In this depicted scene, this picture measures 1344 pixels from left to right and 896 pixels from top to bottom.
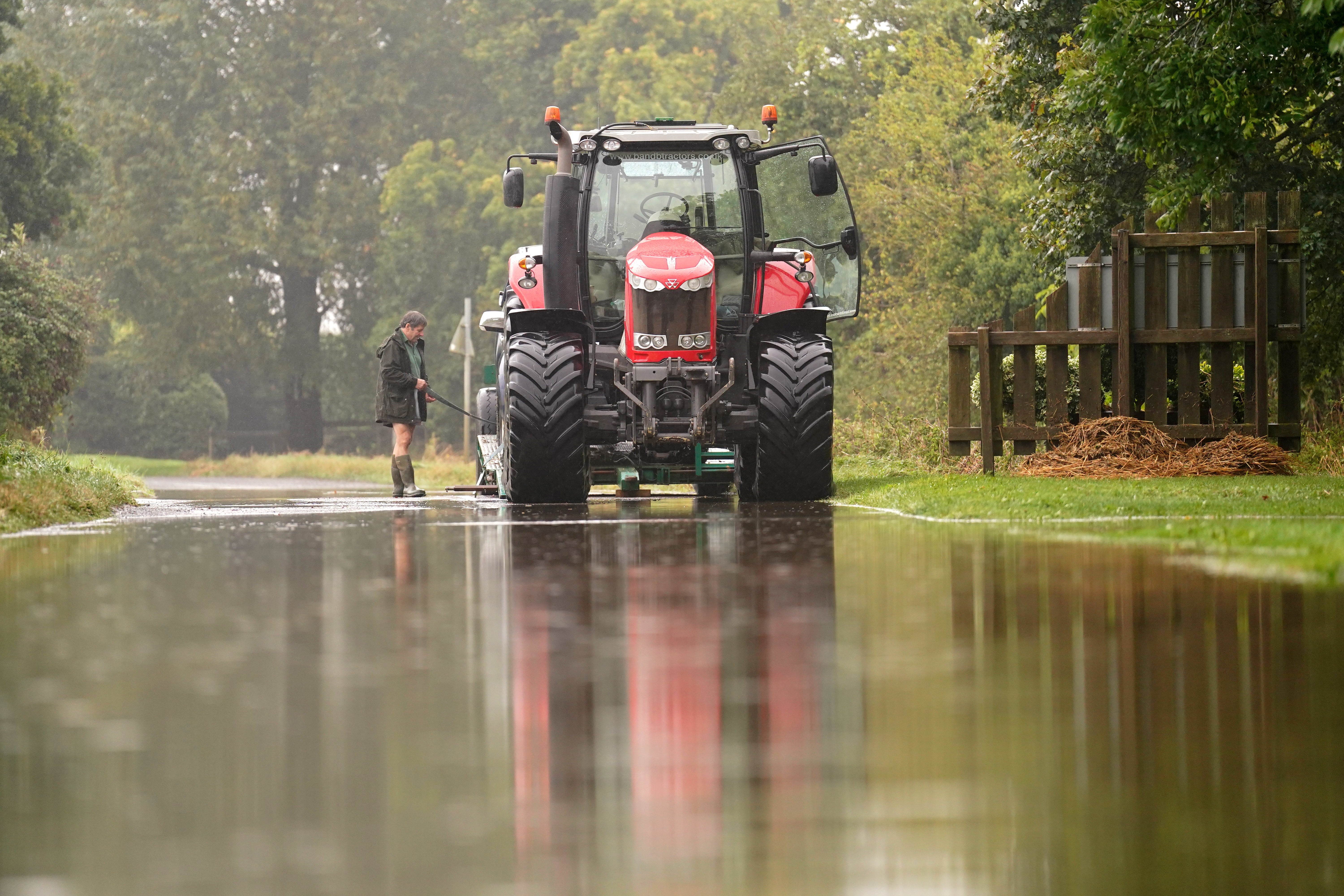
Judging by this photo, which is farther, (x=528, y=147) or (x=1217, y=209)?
(x=528, y=147)

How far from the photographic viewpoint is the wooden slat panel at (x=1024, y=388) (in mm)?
17688

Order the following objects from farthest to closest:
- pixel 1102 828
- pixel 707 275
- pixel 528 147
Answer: pixel 528 147, pixel 707 275, pixel 1102 828

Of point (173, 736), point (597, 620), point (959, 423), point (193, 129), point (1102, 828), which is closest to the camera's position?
point (1102, 828)

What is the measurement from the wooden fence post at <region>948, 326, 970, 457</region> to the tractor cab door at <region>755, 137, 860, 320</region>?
113 cm

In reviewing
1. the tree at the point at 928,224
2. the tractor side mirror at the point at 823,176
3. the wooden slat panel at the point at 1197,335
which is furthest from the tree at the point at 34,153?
the wooden slat panel at the point at 1197,335

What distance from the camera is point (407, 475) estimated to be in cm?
2109

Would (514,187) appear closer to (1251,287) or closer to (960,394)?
(960,394)

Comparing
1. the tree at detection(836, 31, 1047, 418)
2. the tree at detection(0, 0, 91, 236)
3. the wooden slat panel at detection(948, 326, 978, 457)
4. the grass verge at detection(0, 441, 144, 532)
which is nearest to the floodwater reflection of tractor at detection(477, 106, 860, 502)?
the wooden slat panel at detection(948, 326, 978, 457)

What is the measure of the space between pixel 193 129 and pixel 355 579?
169 feet

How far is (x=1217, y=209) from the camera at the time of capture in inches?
717

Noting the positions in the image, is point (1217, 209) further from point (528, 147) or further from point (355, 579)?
point (528, 147)

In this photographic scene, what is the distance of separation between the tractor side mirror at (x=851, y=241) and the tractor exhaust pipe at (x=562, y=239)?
251cm

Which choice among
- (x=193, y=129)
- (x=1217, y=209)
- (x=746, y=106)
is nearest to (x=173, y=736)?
(x=1217, y=209)

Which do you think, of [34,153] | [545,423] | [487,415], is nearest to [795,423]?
[545,423]
